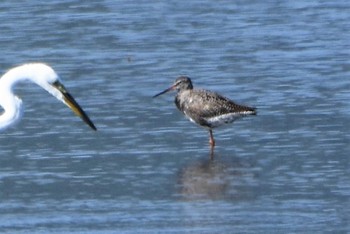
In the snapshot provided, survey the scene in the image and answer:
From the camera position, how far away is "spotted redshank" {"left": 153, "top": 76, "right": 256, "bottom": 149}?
13.7m

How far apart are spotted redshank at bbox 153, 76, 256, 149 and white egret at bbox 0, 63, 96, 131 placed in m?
3.62

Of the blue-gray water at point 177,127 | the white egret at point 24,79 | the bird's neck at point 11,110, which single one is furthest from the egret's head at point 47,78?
the blue-gray water at point 177,127

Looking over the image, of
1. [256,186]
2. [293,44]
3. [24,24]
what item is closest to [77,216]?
[256,186]

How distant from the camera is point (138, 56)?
1739cm

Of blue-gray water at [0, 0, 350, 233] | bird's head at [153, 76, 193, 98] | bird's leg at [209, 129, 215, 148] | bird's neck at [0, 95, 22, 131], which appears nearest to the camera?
bird's neck at [0, 95, 22, 131]

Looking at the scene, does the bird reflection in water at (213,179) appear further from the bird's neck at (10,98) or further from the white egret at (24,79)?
the bird's neck at (10,98)

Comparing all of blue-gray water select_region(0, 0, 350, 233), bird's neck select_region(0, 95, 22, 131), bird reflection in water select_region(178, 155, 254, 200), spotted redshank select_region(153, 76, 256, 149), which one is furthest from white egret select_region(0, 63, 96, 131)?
spotted redshank select_region(153, 76, 256, 149)

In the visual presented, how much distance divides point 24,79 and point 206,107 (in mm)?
4528

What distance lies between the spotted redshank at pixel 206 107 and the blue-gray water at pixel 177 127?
18cm

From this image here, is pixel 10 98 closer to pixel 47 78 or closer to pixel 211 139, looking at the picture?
pixel 47 78

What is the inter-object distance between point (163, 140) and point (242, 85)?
2558 mm

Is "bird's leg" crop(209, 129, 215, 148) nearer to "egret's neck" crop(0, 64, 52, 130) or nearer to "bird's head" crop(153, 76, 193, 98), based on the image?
"bird's head" crop(153, 76, 193, 98)

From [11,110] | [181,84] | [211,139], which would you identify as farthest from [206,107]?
[11,110]

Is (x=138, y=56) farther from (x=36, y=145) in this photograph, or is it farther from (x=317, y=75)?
(x=36, y=145)
